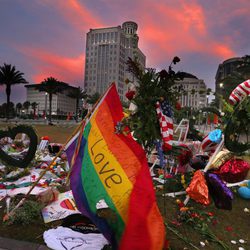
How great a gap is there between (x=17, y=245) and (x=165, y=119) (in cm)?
300

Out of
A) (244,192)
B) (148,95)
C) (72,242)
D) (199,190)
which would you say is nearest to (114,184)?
(72,242)

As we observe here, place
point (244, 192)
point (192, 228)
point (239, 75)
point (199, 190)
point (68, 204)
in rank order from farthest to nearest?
1. point (239, 75)
2. point (244, 192)
3. point (68, 204)
4. point (199, 190)
5. point (192, 228)

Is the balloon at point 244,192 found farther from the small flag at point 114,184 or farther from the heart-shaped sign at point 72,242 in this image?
the heart-shaped sign at point 72,242

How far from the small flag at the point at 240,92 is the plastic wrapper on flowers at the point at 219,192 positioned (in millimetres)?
1646

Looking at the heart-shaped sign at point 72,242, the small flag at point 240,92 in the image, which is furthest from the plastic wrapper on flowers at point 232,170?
the heart-shaped sign at point 72,242

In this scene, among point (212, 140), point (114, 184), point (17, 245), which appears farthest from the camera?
point (212, 140)

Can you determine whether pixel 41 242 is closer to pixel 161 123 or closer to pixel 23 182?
pixel 161 123

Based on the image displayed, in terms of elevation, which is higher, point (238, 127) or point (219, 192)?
point (238, 127)

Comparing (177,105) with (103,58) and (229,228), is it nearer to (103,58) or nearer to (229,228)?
(229,228)

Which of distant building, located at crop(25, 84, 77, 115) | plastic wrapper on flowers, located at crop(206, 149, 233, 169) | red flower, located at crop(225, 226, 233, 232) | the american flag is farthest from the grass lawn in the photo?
distant building, located at crop(25, 84, 77, 115)

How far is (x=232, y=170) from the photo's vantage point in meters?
6.35

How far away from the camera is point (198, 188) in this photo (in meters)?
5.07

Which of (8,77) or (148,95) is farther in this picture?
(8,77)

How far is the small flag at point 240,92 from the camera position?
5.12 m
